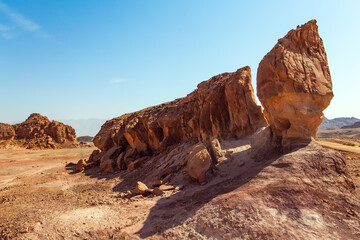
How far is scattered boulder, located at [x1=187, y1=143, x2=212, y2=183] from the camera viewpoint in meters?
7.60

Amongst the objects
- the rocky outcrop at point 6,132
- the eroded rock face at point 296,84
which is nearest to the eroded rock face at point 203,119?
the eroded rock face at point 296,84

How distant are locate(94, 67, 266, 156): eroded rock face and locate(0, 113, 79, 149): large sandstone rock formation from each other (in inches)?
1053

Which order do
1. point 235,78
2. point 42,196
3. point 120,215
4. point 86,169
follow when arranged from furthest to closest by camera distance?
point 86,169, point 235,78, point 42,196, point 120,215

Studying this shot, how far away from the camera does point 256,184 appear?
222 inches

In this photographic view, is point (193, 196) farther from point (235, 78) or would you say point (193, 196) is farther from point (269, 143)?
point (235, 78)

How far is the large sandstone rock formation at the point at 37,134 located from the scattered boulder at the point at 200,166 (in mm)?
38537

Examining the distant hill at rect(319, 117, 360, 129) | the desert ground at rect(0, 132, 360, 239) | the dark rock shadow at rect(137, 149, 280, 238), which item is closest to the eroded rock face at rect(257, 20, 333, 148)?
the dark rock shadow at rect(137, 149, 280, 238)

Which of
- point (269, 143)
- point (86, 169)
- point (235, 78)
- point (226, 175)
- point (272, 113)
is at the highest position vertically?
point (235, 78)

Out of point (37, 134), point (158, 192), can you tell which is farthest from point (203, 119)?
point (37, 134)

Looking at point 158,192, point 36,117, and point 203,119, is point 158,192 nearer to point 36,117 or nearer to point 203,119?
point 203,119

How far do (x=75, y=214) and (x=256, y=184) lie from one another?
557 cm

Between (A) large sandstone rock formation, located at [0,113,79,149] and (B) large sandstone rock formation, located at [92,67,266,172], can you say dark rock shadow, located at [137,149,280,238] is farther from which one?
(A) large sandstone rock formation, located at [0,113,79,149]

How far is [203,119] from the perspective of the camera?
1176 centimetres

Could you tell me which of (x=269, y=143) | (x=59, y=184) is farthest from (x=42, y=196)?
(x=269, y=143)
